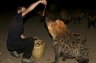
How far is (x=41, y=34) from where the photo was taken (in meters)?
9.02

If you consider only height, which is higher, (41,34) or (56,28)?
(56,28)

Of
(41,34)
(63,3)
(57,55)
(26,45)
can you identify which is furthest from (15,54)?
(63,3)

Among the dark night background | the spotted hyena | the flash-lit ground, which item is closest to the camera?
the spotted hyena

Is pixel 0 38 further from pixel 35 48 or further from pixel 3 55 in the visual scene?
pixel 35 48

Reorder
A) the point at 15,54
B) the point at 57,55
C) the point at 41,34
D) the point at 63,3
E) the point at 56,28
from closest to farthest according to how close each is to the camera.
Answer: the point at 56,28, the point at 57,55, the point at 15,54, the point at 41,34, the point at 63,3

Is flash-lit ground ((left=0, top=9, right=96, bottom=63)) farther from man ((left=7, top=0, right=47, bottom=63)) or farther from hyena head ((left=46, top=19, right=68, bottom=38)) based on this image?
hyena head ((left=46, top=19, right=68, bottom=38))

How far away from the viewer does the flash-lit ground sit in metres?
7.58

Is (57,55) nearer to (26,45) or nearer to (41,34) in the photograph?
(26,45)

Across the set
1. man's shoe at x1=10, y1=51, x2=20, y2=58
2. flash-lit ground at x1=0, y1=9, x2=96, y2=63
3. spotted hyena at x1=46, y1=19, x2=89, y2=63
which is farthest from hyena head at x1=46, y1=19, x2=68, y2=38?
man's shoe at x1=10, y1=51, x2=20, y2=58

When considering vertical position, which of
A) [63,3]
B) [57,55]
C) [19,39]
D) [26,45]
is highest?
[63,3]

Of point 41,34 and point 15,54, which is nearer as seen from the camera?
point 15,54

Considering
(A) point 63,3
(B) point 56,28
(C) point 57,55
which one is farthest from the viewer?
(A) point 63,3

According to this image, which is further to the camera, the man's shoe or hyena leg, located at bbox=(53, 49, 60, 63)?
the man's shoe

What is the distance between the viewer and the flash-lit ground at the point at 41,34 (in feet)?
24.9
